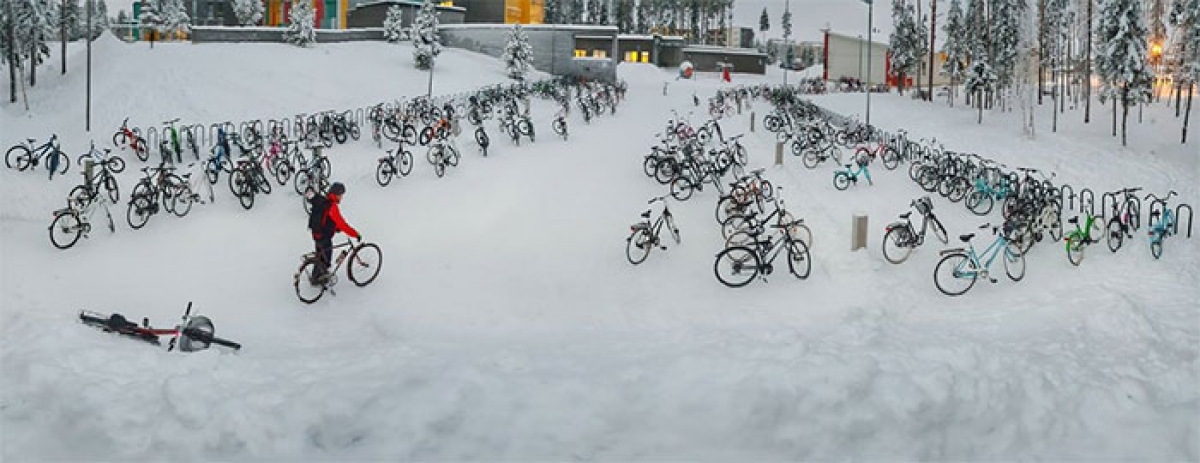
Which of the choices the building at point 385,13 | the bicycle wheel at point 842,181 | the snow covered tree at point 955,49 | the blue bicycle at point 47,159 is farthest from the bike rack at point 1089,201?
the building at point 385,13

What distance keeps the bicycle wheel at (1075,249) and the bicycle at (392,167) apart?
12809 mm

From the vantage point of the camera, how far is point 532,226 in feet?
44.4

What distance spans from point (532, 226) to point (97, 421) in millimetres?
8160

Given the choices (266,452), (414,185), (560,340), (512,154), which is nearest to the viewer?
(266,452)

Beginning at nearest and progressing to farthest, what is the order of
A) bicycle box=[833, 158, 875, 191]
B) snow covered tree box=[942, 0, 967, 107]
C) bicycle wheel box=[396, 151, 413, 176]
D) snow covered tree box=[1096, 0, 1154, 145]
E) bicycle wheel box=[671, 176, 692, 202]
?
bicycle wheel box=[671, 176, 692, 202] → bicycle wheel box=[396, 151, 413, 176] → bicycle box=[833, 158, 875, 191] → snow covered tree box=[1096, 0, 1154, 145] → snow covered tree box=[942, 0, 967, 107]

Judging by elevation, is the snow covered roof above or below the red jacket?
above

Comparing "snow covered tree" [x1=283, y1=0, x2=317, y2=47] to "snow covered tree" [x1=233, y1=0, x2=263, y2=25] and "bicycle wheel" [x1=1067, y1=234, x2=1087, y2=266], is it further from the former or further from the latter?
"bicycle wheel" [x1=1067, y1=234, x2=1087, y2=266]

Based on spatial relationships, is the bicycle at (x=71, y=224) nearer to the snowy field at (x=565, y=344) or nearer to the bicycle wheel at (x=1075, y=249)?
the snowy field at (x=565, y=344)

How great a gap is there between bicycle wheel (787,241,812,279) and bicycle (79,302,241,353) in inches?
287

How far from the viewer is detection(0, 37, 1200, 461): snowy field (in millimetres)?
6184

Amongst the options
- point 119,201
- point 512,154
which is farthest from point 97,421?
point 512,154

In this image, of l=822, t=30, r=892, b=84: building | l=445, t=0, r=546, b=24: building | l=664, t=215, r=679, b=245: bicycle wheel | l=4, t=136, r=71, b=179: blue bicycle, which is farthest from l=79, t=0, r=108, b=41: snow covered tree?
l=664, t=215, r=679, b=245: bicycle wheel

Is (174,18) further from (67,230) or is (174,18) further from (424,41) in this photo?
(67,230)

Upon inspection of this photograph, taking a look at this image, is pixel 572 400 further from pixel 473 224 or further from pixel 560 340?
pixel 473 224
